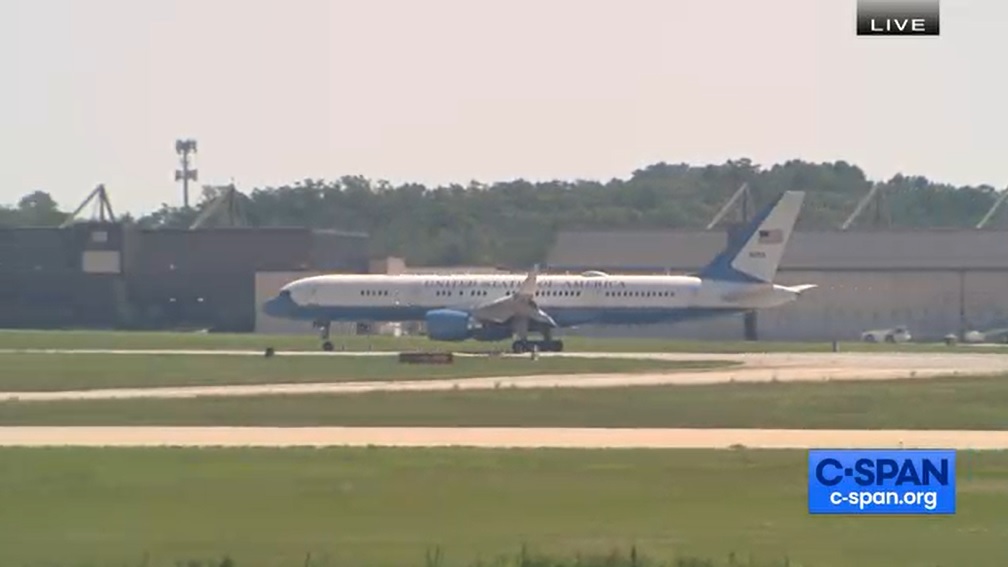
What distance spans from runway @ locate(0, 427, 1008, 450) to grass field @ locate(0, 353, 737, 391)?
16932mm

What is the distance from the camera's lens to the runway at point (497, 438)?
3519 centimetres

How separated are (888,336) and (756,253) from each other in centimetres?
2561

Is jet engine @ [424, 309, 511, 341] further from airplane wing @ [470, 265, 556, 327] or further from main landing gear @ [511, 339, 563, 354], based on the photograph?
main landing gear @ [511, 339, 563, 354]

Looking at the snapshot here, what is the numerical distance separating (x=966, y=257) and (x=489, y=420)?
84031 millimetres

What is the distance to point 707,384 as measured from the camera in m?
55.7

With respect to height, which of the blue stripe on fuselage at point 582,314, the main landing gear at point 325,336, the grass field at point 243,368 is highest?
the blue stripe on fuselage at point 582,314

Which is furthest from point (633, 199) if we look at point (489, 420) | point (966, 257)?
point (489, 420)

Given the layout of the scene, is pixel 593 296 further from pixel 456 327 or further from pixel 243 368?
pixel 243 368

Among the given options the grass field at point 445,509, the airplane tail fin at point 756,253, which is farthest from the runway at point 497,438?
the airplane tail fin at point 756,253

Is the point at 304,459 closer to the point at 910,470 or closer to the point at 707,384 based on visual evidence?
the point at 910,470

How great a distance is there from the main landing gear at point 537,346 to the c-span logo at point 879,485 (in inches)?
2152

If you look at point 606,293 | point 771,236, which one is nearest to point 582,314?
point 606,293

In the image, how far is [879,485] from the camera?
24.6m

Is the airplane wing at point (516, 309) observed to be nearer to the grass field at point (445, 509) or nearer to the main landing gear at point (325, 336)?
the main landing gear at point (325, 336)
